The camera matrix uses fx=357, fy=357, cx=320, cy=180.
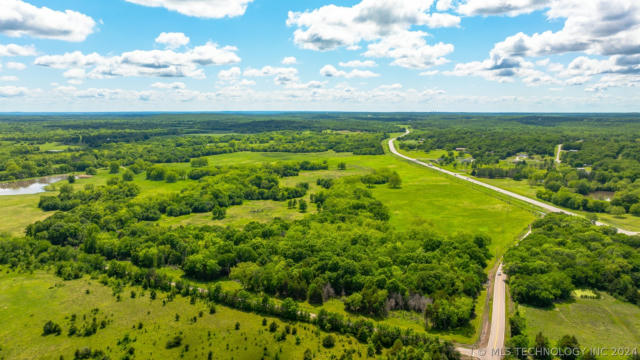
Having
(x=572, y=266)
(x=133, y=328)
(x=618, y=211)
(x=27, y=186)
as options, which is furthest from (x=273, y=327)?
(x=27, y=186)

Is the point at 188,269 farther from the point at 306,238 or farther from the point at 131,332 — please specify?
the point at 306,238

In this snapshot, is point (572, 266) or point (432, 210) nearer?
point (572, 266)

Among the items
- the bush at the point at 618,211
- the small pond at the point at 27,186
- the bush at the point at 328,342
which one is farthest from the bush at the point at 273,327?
the small pond at the point at 27,186

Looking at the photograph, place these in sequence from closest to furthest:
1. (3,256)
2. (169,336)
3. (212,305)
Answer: (169,336), (212,305), (3,256)

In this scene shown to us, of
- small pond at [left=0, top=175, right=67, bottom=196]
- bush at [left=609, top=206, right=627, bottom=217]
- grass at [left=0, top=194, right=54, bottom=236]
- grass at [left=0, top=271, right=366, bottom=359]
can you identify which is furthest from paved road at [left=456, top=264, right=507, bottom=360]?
small pond at [left=0, top=175, right=67, bottom=196]

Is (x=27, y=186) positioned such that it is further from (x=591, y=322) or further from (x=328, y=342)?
(x=591, y=322)

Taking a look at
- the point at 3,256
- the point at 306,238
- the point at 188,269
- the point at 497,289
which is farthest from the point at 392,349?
the point at 3,256
